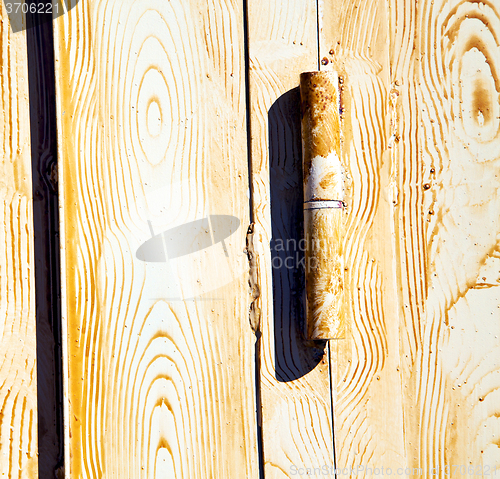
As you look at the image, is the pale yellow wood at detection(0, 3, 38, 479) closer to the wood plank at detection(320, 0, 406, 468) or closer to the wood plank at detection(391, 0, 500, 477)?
the wood plank at detection(320, 0, 406, 468)

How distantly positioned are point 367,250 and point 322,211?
164 millimetres

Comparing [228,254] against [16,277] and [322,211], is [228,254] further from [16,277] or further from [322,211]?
[16,277]

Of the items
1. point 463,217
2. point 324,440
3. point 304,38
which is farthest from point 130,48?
point 324,440

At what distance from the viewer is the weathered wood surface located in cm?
97

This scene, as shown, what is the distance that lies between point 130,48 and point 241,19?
0.87 ft

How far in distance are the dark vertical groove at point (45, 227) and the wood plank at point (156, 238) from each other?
46 mm

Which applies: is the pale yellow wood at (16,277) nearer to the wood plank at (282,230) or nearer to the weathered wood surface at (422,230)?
the wood plank at (282,230)

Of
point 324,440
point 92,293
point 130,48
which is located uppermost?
point 130,48

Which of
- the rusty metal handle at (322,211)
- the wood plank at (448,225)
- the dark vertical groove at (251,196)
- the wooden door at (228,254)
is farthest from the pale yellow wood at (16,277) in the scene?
the wood plank at (448,225)

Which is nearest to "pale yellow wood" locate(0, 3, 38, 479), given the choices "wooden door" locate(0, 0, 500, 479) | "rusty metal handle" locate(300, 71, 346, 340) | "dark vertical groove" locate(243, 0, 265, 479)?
"wooden door" locate(0, 0, 500, 479)

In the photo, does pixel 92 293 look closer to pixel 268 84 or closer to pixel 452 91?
pixel 268 84

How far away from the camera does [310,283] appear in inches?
35.6

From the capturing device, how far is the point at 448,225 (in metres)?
0.99

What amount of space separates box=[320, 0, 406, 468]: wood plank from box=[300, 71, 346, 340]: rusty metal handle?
0.07 meters
